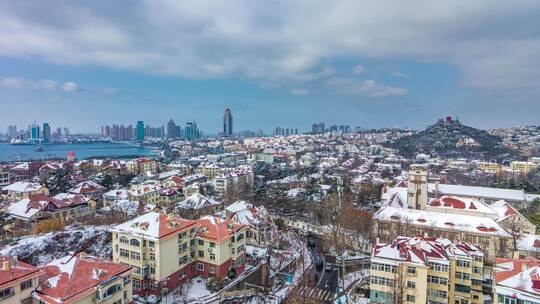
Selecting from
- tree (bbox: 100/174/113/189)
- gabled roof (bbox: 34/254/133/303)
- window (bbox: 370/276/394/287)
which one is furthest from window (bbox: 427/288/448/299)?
tree (bbox: 100/174/113/189)

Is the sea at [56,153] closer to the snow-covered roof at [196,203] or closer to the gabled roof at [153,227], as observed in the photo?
the snow-covered roof at [196,203]

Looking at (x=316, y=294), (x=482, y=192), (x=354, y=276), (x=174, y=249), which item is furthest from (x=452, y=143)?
(x=174, y=249)

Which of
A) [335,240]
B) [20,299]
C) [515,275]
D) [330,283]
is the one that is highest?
[515,275]

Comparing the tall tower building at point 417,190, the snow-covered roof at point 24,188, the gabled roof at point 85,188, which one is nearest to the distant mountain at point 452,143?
the tall tower building at point 417,190

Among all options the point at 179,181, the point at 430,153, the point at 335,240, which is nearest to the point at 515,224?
the point at 335,240

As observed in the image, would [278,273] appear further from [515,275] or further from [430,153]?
[430,153]
